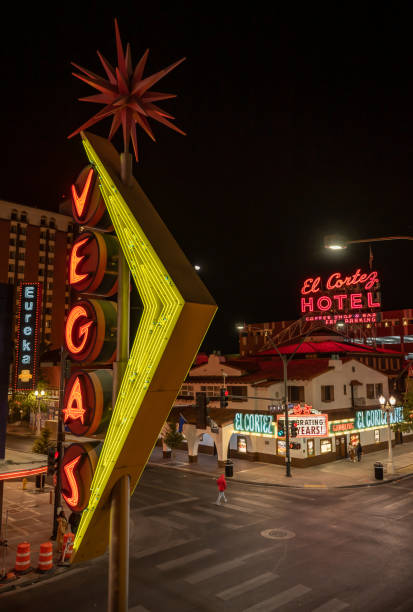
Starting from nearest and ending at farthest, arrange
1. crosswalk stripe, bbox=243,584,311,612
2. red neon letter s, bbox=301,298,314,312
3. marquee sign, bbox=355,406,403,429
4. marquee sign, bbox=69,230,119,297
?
marquee sign, bbox=69,230,119,297 < crosswalk stripe, bbox=243,584,311,612 < marquee sign, bbox=355,406,403,429 < red neon letter s, bbox=301,298,314,312

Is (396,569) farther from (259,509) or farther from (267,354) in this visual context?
(267,354)

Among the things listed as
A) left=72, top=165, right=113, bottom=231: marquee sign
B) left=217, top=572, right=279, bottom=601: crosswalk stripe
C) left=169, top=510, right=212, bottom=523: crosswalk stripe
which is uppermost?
left=72, top=165, right=113, bottom=231: marquee sign

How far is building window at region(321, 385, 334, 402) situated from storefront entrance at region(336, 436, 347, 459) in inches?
131

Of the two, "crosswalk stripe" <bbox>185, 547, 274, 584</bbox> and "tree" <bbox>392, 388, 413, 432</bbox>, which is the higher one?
"tree" <bbox>392, 388, 413, 432</bbox>

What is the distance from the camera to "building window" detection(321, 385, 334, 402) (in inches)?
1467

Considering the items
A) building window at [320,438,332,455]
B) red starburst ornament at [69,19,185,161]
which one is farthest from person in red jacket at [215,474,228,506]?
red starburst ornament at [69,19,185,161]

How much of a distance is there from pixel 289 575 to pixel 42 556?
8.19 meters

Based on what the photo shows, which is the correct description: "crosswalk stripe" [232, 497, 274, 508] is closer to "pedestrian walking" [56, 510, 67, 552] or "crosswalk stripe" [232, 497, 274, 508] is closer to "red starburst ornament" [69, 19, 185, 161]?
"pedestrian walking" [56, 510, 67, 552]

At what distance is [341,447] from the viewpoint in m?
37.6

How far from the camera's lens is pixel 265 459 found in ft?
119

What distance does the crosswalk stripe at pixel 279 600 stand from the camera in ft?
39.7

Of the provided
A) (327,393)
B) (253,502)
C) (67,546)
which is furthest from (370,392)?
(67,546)

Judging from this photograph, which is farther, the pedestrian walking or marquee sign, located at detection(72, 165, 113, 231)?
the pedestrian walking

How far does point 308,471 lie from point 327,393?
747 centimetres
